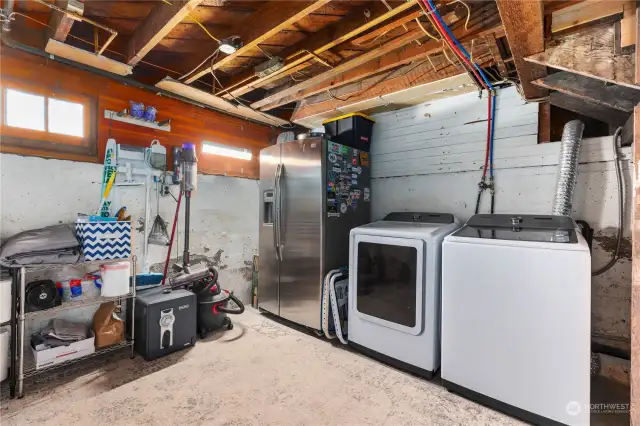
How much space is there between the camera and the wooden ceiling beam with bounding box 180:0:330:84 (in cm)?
180

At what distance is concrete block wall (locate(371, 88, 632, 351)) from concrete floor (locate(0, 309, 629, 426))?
2.94 feet

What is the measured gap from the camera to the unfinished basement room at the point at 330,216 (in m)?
1.79

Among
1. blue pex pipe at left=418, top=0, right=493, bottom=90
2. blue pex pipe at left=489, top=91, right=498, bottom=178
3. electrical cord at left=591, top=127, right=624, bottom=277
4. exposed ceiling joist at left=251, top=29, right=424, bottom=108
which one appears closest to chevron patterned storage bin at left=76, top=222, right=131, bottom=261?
exposed ceiling joist at left=251, top=29, right=424, bottom=108

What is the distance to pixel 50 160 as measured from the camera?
7.98 ft

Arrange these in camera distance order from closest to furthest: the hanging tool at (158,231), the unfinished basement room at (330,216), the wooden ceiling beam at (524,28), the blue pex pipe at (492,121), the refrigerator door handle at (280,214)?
1. the wooden ceiling beam at (524,28)
2. the unfinished basement room at (330,216)
3. the blue pex pipe at (492,121)
4. the hanging tool at (158,231)
5. the refrigerator door handle at (280,214)

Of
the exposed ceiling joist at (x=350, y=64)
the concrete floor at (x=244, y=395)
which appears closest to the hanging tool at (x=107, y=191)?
the concrete floor at (x=244, y=395)

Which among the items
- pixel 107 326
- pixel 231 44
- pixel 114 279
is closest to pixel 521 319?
pixel 231 44

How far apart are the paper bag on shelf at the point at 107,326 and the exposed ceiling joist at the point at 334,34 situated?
2.40 meters

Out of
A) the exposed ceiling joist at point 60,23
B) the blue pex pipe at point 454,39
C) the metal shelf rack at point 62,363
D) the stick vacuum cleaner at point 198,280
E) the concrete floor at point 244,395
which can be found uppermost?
the exposed ceiling joist at point 60,23

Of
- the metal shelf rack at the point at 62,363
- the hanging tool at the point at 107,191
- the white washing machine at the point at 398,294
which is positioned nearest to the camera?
the metal shelf rack at the point at 62,363

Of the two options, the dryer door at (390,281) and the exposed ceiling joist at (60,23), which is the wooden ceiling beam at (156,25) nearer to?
the exposed ceiling joist at (60,23)

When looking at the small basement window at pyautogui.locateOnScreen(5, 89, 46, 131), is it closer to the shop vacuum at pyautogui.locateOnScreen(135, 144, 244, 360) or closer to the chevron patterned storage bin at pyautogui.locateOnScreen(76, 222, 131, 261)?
the chevron patterned storage bin at pyautogui.locateOnScreen(76, 222, 131, 261)

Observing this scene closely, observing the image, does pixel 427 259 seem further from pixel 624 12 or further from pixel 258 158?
pixel 258 158

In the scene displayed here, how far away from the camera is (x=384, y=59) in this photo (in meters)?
2.51
